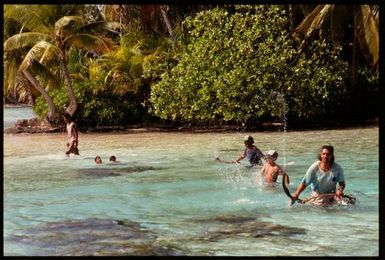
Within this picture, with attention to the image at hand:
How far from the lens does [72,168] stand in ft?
35.9

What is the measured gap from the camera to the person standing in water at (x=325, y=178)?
6.68 metres

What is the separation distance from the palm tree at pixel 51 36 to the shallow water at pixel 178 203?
2.53m

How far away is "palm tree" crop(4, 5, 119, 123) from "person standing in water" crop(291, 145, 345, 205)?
9552mm

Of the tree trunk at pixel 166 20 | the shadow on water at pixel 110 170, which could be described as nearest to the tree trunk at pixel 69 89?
the tree trunk at pixel 166 20

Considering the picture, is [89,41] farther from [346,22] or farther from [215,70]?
[346,22]

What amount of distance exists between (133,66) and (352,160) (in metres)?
6.67

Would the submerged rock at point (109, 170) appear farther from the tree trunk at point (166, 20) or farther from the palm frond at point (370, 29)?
the tree trunk at point (166, 20)

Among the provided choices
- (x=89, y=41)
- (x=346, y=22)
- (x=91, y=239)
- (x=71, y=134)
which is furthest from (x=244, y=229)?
(x=89, y=41)

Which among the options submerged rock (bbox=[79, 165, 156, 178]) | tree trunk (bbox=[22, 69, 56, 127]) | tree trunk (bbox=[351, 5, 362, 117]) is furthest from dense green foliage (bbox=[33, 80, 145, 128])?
submerged rock (bbox=[79, 165, 156, 178])

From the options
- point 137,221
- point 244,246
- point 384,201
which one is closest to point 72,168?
point 137,221

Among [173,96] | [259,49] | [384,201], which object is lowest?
[384,201]

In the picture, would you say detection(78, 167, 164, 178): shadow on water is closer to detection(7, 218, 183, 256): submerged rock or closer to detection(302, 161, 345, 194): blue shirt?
detection(7, 218, 183, 256): submerged rock

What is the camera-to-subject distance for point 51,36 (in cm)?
1588

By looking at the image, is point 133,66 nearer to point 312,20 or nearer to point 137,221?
point 312,20
